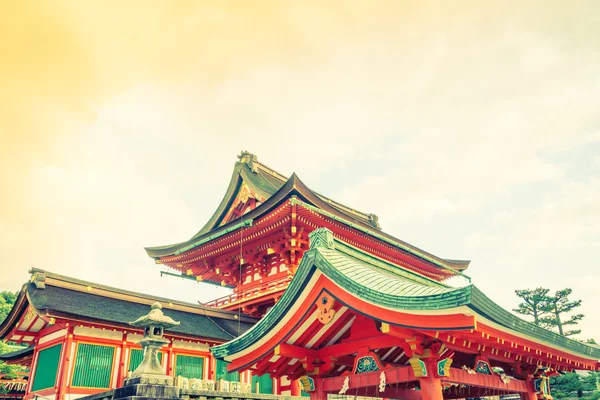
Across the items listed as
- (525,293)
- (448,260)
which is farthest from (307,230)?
(525,293)

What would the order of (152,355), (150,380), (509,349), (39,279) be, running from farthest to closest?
(39,279)
(152,355)
(150,380)
(509,349)

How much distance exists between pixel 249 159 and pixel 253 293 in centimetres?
932

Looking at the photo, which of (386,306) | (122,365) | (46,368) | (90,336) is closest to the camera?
(386,306)

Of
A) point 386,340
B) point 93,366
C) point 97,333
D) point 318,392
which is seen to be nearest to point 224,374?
point 93,366

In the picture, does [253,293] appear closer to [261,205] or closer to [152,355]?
[261,205]

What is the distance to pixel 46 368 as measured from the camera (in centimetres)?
1773

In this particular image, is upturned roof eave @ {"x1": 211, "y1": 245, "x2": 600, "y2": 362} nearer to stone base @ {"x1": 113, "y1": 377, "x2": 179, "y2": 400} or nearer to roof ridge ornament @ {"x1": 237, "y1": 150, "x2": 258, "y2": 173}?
stone base @ {"x1": 113, "y1": 377, "x2": 179, "y2": 400}

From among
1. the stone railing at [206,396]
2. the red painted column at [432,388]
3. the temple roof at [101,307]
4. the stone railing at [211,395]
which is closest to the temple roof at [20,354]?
the temple roof at [101,307]

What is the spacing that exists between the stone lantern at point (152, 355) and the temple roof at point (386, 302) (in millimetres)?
1341

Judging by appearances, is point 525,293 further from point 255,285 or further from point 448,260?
point 255,285

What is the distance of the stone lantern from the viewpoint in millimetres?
9430

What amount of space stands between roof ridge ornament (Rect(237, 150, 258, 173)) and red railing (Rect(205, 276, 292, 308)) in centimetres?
816

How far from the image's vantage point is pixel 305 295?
8.38 m

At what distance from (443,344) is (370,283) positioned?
1590 mm
